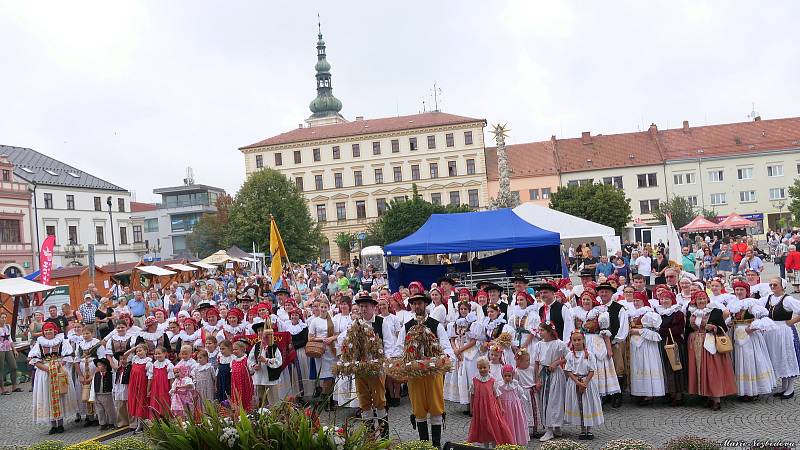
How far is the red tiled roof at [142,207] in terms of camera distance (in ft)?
320

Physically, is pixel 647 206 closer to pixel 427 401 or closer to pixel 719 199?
pixel 719 199

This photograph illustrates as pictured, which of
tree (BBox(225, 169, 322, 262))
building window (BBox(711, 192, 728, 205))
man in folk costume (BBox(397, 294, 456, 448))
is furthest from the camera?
building window (BBox(711, 192, 728, 205))

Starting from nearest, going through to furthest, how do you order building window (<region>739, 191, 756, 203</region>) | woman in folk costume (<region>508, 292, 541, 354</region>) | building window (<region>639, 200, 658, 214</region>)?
woman in folk costume (<region>508, 292, 541, 354</region>), building window (<region>739, 191, 756, 203</region>), building window (<region>639, 200, 658, 214</region>)

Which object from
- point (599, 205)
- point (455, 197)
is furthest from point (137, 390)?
point (455, 197)

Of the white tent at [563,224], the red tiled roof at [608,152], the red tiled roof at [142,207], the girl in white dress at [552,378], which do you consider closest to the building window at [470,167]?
the red tiled roof at [608,152]

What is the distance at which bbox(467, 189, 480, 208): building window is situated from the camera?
82.0 metres

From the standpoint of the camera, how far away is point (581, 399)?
970cm

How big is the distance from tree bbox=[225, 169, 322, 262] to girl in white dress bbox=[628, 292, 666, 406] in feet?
190

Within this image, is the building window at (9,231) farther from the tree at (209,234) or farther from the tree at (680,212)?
the tree at (680,212)

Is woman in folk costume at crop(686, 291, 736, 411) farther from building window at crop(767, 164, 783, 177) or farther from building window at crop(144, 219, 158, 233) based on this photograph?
building window at crop(144, 219, 158, 233)

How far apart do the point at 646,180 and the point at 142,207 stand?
59.3 metres

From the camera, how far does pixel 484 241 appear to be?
68.9 feet

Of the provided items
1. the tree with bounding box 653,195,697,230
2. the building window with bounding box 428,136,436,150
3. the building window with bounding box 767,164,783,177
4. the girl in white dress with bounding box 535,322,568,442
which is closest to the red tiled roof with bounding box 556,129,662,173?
the building window with bounding box 767,164,783,177

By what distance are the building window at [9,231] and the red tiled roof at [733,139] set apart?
5525cm
